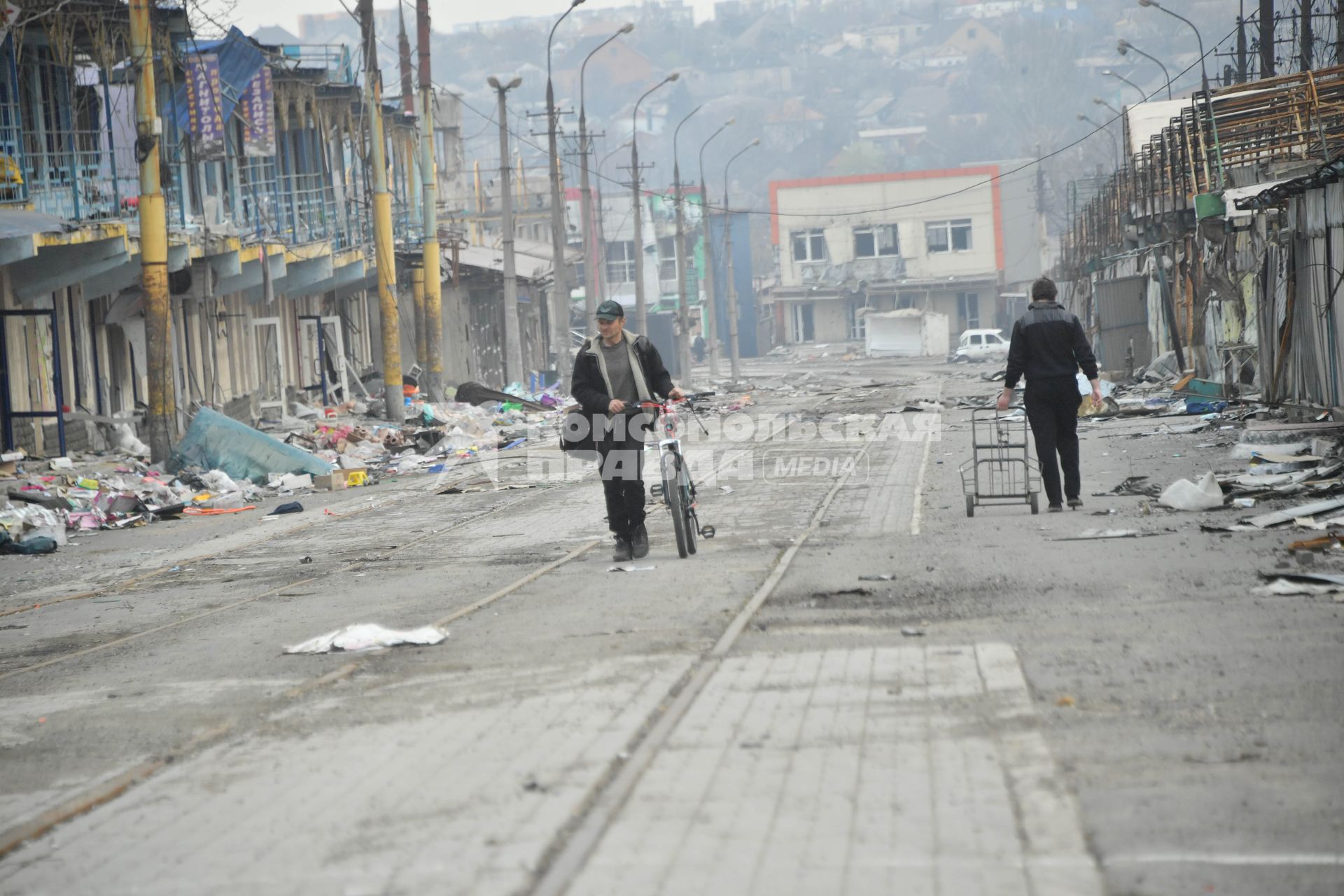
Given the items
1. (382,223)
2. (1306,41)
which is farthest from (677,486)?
(1306,41)

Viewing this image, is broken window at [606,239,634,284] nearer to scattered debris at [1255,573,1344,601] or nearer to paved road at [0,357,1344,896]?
paved road at [0,357,1344,896]

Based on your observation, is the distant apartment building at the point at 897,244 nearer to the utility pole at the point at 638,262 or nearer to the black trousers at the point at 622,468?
the utility pole at the point at 638,262

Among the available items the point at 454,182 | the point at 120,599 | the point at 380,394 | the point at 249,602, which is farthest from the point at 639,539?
the point at 454,182

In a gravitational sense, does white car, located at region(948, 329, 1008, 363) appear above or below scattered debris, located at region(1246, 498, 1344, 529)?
above

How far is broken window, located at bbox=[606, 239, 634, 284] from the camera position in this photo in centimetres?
9562

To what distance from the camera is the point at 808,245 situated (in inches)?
3738

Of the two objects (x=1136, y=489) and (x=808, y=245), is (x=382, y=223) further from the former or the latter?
(x=808, y=245)

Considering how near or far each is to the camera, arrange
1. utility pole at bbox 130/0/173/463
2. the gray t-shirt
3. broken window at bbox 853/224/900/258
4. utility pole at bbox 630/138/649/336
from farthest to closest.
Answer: broken window at bbox 853/224/900/258 < utility pole at bbox 630/138/649/336 < utility pole at bbox 130/0/173/463 < the gray t-shirt

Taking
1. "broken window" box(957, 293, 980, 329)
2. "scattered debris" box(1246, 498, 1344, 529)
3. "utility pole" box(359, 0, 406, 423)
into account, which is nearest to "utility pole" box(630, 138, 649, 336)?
Result: "utility pole" box(359, 0, 406, 423)

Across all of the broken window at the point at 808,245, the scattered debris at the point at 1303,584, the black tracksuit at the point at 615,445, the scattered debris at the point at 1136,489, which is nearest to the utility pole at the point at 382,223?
the scattered debris at the point at 1136,489

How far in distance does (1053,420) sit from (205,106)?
20660 millimetres

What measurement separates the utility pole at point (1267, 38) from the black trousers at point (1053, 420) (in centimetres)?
2115

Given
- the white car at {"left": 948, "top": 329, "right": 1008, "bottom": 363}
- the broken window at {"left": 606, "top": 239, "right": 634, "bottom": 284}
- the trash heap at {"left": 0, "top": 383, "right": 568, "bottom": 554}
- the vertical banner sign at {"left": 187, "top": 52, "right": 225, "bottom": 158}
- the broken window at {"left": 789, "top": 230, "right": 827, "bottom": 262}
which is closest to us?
the trash heap at {"left": 0, "top": 383, "right": 568, "bottom": 554}

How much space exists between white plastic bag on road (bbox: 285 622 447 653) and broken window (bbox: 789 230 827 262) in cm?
8754
